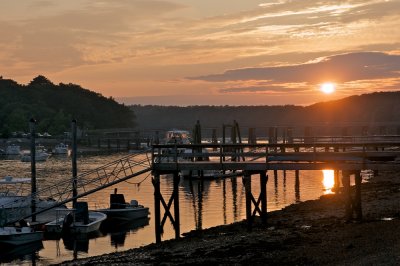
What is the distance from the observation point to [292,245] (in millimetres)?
27750

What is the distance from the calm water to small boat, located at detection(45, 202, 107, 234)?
575 millimetres

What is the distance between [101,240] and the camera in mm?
38844

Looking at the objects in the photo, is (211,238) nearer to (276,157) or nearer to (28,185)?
(276,157)

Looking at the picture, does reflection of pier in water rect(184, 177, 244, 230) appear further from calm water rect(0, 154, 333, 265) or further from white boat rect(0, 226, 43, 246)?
white boat rect(0, 226, 43, 246)

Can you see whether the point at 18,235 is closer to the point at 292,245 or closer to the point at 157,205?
the point at 157,205

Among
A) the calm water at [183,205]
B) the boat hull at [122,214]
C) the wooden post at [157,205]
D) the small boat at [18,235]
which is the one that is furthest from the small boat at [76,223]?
the wooden post at [157,205]

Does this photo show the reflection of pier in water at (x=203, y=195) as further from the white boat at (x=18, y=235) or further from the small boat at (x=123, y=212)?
the white boat at (x=18, y=235)

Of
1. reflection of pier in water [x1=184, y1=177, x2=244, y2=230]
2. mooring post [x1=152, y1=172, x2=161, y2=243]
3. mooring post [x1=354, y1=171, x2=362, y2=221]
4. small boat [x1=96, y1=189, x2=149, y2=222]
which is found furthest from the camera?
reflection of pier in water [x1=184, y1=177, x2=244, y2=230]

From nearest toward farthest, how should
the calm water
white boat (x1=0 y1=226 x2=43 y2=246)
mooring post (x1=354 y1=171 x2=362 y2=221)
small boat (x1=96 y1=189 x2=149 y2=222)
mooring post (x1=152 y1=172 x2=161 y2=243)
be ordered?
mooring post (x1=354 y1=171 x2=362 y2=221), white boat (x1=0 y1=226 x2=43 y2=246), the calm water, mooring post (x1=152 y1=172 x2=161 y2=243), small boat (x1=96 y1=189 x2=149 y2=222)

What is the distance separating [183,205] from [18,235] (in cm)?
2049

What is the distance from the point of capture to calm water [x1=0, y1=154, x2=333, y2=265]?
117 feet

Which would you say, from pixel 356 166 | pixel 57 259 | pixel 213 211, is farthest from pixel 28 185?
pixel 356 166

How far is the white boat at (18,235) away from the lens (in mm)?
35469

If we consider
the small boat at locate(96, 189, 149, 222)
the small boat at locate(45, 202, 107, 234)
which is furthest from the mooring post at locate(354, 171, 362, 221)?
the small boat at locate(96, 189, 149, 222)
